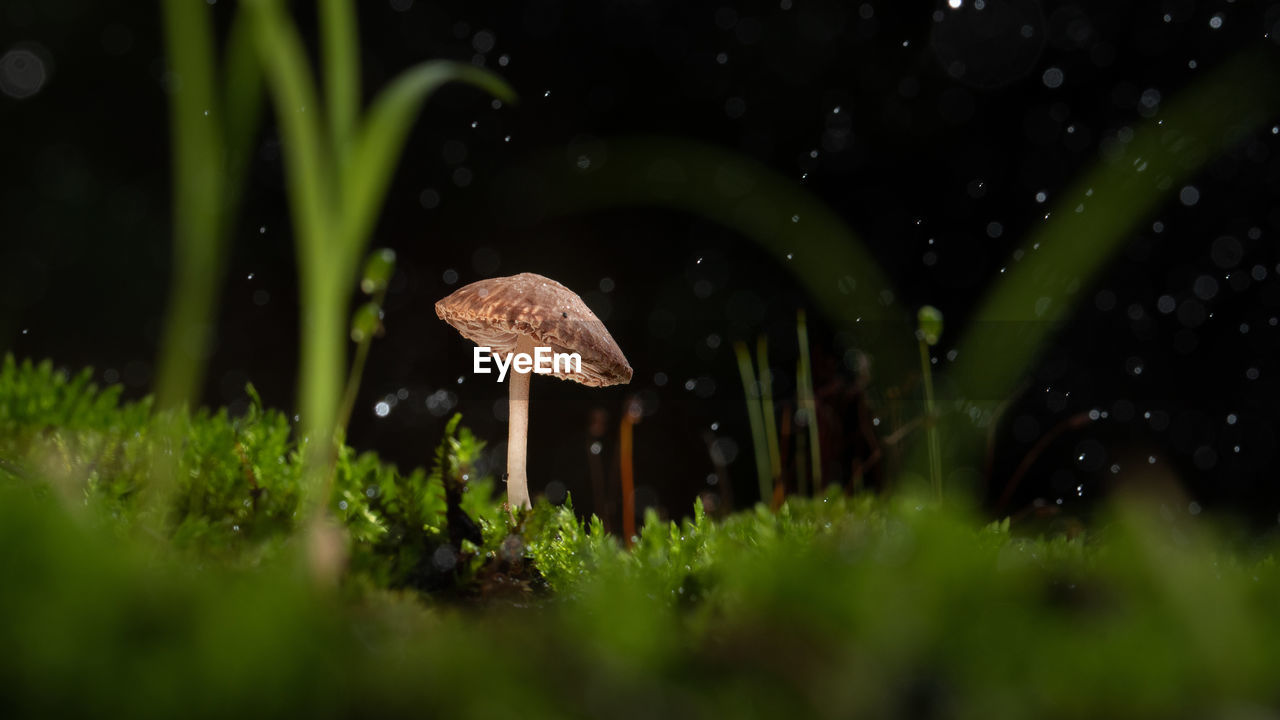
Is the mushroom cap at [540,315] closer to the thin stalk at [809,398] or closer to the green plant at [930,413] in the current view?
the thin stalk at [809,398]

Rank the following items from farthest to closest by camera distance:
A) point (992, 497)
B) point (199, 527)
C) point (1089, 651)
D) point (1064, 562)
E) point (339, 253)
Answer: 1. point (992, 497)
2. point (339, 253)
3. point (199, 527)
4. point (1064, 562)
5. point (1089, 651)

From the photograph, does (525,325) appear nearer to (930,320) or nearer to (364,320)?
(364,320)

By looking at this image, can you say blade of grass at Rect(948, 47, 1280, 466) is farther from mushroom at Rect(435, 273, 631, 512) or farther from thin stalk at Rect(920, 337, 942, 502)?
mushroom at Rect(435, 273, 631, 512)

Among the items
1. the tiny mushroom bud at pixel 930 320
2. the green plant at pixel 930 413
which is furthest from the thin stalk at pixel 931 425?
the tiny mushroom bud at pixel 930 320

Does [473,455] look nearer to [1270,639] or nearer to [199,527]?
[199,527]

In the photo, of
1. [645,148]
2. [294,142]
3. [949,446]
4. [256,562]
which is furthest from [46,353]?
[949,446]
